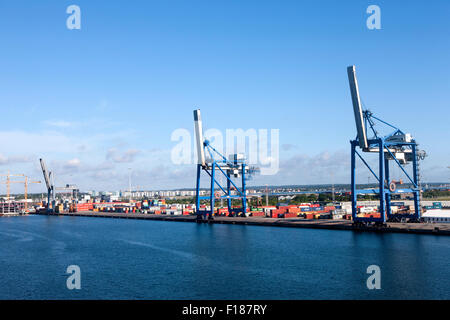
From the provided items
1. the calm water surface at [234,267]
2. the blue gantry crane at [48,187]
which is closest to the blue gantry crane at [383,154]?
the calm water surface at [234,267]

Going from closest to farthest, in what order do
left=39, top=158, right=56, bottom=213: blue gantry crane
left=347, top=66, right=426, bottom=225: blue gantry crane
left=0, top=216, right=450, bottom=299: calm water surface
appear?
1. left=0, top=216, right=450, bottom=299: calm water surface
2. left=347, top=66, right=426, bottom=225: blue gantry crane
3. left=39, top=158, right=56, bottom=213: blue gantry crane

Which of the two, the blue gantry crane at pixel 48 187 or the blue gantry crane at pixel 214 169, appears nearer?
the blue gantry crane at pixel 214 169

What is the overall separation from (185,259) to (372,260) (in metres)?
13.1

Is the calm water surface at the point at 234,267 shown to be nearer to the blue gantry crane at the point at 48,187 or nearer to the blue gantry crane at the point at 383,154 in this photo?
the blue gantry crane at the point at 383,154

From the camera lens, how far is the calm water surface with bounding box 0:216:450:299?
70.9 feet

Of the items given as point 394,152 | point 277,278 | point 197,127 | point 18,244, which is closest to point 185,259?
point 277,278

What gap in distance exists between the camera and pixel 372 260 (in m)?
28.5

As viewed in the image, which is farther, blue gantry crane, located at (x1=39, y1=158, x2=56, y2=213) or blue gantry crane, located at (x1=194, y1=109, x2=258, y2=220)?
blue gantry crane, located at (x1=39, y1=158, x2=56, y2=213)

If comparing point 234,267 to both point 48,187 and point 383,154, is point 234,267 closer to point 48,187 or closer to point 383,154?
point 383,154

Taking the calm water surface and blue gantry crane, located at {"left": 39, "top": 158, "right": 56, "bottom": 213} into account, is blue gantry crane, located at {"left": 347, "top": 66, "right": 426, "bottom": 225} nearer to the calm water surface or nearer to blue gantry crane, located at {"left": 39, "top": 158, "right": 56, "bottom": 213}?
the calm water surface

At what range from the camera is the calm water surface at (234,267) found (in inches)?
851

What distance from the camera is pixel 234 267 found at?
91.6ft

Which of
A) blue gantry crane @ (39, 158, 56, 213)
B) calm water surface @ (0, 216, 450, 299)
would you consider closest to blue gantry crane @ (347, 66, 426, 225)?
calm water surface @ (0, 216, 450, 299)
